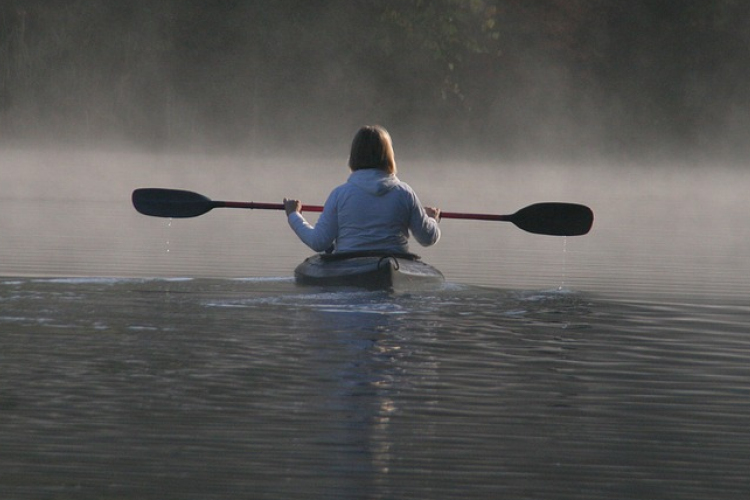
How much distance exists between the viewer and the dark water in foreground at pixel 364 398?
5.23 metres

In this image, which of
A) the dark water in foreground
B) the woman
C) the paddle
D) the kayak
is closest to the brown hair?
the woman

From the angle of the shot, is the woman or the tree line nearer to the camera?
the woman

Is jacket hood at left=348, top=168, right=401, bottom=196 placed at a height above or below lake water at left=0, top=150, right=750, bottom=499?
above

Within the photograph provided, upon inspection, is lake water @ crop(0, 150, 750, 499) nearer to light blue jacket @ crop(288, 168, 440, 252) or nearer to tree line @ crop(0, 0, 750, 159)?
light blue jacket @ crop(288, 168, 440, 252)

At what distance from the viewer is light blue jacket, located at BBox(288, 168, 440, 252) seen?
1015cm

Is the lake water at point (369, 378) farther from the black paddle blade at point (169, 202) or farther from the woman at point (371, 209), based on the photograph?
the black paddle blade at point (169, 202)

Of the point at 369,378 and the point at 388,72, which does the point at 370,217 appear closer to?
the point at 369,378

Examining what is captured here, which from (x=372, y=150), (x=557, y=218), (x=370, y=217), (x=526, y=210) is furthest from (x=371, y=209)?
(x=557, y=218)

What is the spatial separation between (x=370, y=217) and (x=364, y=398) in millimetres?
3781

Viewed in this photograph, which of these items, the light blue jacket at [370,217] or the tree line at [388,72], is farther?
the tree line at [388,72]

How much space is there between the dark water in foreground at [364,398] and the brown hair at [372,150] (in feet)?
2.71

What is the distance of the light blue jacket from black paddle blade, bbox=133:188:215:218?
170 cm

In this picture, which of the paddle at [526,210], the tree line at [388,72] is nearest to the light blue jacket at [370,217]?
the paddle at [526,210]

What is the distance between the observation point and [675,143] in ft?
177
